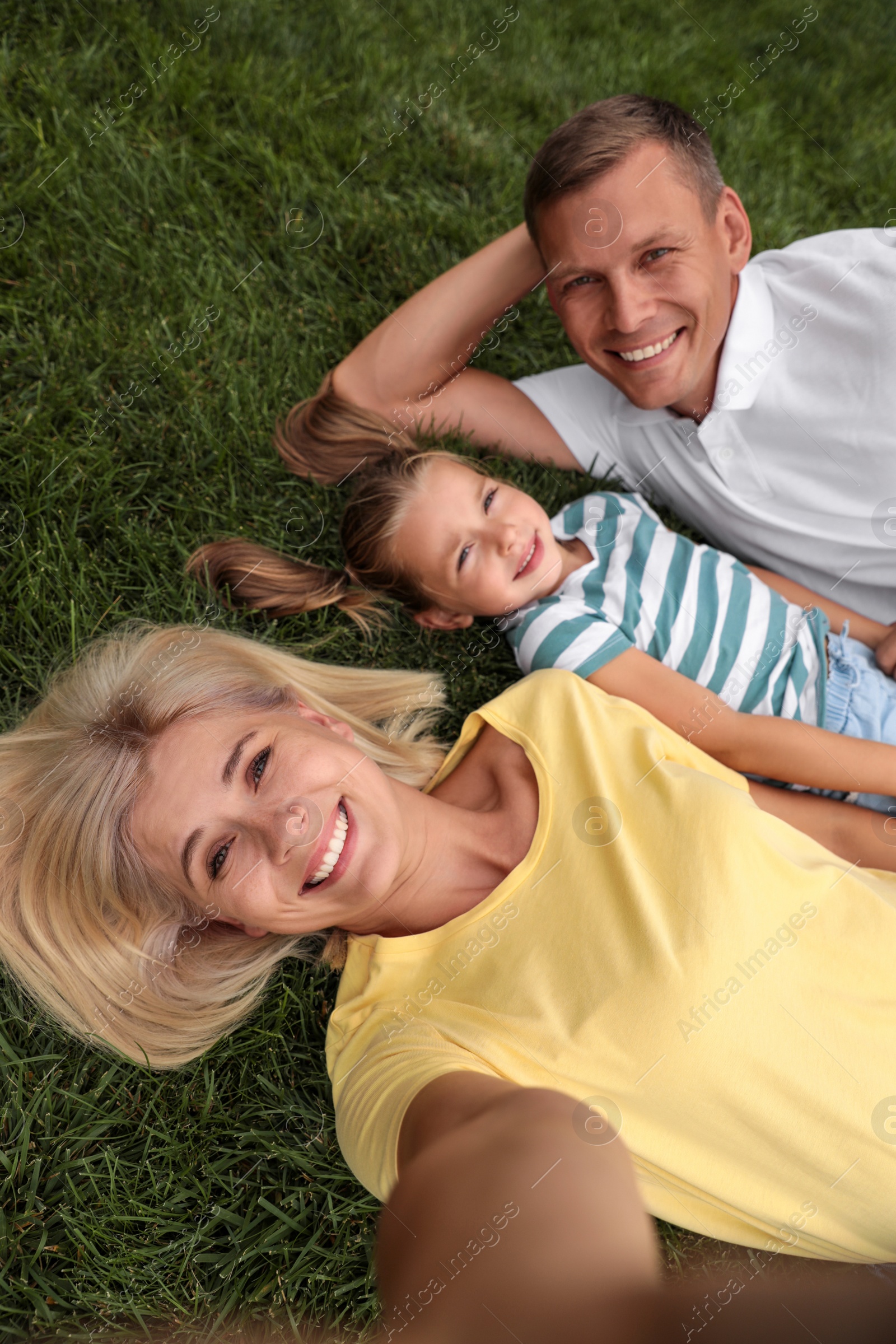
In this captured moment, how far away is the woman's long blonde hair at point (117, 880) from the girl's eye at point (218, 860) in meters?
0.16

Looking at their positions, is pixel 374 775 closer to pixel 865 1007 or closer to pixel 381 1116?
pixel 381 1116

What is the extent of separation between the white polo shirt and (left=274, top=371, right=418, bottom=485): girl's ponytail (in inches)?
32.3

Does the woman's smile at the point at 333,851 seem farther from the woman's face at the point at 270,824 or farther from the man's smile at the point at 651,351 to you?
the man's smile at the point at 651,351

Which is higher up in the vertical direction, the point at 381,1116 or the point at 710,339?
the point at 710,339

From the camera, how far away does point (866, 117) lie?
4.23 metres

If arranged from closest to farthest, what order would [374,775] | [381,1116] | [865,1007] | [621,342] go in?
[381,1116] < [865,1007] < [374,775] < [621,342]

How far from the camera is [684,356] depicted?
Result: 94.4 inches

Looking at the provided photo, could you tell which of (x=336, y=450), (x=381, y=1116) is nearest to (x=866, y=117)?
(x=336, y=450)

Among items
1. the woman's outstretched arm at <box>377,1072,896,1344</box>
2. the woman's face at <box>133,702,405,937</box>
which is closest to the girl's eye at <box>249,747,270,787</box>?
the woman's face at <box>133,702,405,937</box>

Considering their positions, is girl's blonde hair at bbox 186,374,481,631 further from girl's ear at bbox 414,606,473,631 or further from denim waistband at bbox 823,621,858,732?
denim waistband at bbox 823,621,858,732

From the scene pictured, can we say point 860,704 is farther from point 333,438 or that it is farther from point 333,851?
point 333,438

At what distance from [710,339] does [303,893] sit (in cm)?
185

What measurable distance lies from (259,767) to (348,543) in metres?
1.05

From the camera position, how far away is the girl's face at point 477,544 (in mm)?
2488
